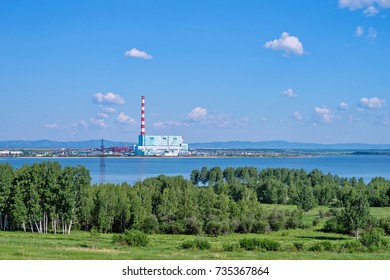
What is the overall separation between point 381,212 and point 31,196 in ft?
127

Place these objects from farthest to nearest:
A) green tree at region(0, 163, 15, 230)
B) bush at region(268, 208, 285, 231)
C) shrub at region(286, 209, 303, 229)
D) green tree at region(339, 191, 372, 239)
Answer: shrub at region(286, 209, 303, 229) → bush at region(268, 208, 285, 231) → green tree at region(339, 191, 372, 239) → green tree at region(0, 163, 15, 230)

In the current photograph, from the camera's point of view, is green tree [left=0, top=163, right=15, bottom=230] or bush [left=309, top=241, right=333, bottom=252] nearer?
bush [left=309, top=241, right=333, bottom=252]

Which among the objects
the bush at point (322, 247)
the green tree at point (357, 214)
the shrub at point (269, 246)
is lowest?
the green tree at point (357, 214)

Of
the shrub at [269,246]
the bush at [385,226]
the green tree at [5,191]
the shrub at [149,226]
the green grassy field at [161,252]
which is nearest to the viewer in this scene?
the green grassy field at [161,252]

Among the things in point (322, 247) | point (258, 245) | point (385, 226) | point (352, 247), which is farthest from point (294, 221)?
point (258, 245)

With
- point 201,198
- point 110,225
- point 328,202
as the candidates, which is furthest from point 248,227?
point 328,202

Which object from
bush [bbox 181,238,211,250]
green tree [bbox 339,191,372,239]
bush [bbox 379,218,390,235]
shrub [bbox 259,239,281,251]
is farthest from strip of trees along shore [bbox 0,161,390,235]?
shrub [bbox 259,239,281,251]

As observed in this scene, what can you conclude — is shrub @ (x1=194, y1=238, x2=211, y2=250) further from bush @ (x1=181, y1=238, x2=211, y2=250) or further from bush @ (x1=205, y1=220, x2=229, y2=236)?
bush @ (x1=205, y1=220, x2=229, y2=236)

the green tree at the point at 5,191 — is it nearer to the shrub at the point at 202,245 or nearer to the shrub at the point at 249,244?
the shrub at the point at 202,245

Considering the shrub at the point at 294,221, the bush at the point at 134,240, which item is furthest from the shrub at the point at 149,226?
the bush at the point at 134,240

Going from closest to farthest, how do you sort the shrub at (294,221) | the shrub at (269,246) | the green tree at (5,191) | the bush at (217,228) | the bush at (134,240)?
1. the shrub at (269,246)
2. the bush at (134,240)
3. the green tree at (5,191)
4. the bush at (217,228)
5. the shrub at (294,221)

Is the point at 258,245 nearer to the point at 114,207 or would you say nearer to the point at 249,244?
the point at 249,244

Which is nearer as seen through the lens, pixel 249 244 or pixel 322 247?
pixel 249 244

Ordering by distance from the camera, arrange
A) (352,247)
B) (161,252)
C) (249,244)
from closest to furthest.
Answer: (161,252), (249,244), (352,247)
